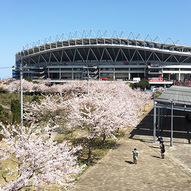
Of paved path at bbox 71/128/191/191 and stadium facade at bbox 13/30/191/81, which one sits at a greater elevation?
stadium facade at bbox 13/30/191/81

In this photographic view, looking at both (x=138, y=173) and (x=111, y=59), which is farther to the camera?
(x=111, y=59)

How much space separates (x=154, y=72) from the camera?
14650 centimetres

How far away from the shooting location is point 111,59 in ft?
513

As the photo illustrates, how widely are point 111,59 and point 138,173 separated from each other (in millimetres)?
139740

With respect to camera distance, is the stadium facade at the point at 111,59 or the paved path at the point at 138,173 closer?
the paved path at the point at 138,173

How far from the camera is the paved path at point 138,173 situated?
59.0 feet

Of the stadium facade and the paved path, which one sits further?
the stadium facade

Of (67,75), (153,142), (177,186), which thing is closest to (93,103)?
(153,142)

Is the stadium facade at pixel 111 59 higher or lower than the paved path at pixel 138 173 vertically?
higher

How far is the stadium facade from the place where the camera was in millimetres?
146250

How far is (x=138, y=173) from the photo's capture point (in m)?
20.6

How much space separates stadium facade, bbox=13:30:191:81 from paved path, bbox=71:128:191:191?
118203mm

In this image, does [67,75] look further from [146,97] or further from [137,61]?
[146,97]

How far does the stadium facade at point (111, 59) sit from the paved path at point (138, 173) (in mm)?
118203
